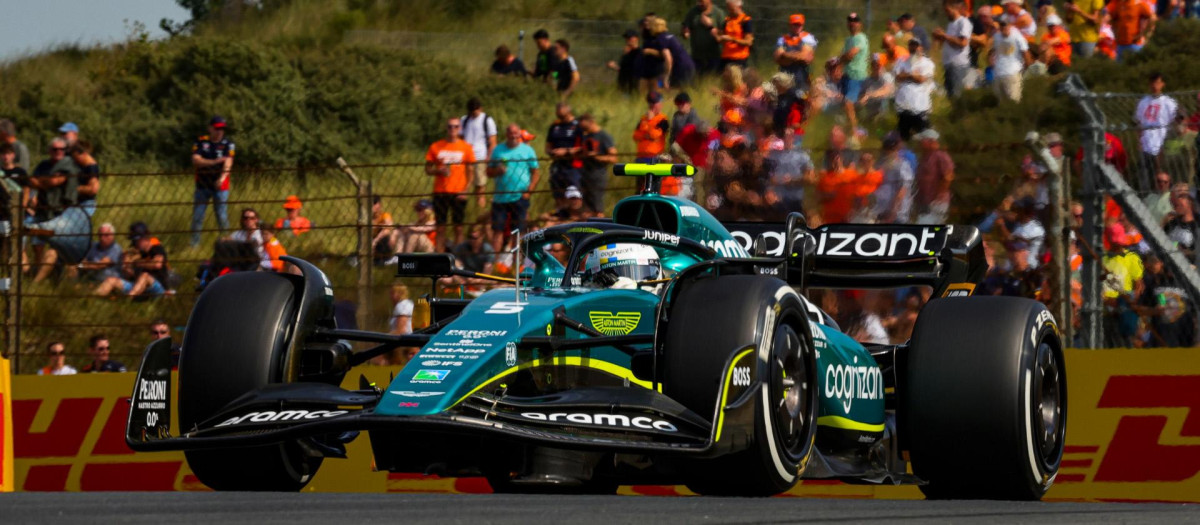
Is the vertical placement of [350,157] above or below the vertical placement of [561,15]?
below

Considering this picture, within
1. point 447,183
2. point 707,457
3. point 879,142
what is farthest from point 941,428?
point 879,142

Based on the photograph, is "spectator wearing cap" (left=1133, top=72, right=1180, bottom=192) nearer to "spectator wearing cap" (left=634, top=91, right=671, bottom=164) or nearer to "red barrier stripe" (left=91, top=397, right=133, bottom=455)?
"spectator wearing cap" (left=634, top=91, right=671, bottom=164)

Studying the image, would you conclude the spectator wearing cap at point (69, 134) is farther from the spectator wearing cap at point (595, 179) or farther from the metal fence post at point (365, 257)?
the spectator wearing cap at point (595, 179)

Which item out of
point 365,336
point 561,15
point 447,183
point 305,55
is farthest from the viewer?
point 561,15

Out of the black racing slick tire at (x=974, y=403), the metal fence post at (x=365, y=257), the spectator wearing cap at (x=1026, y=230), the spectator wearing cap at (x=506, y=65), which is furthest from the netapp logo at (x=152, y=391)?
the spectator wearing cap at (x=506, y=65)

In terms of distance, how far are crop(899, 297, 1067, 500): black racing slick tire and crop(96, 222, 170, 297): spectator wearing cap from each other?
282 inches

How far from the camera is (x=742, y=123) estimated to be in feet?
49.4

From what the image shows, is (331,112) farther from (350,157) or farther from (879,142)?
(879,142)

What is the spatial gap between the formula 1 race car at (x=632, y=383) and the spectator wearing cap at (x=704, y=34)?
11878mm

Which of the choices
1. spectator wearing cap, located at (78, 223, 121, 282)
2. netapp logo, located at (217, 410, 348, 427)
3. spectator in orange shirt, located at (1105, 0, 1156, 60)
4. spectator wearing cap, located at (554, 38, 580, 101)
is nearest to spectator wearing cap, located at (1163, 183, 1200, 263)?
netapp logo, located at (217, 410, 348, 427)

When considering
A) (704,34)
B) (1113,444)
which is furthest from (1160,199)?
(704,34)

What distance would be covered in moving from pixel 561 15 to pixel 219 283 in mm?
26892

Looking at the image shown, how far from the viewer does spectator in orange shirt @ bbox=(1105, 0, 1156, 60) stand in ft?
65.6

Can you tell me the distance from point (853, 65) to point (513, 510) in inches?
517
